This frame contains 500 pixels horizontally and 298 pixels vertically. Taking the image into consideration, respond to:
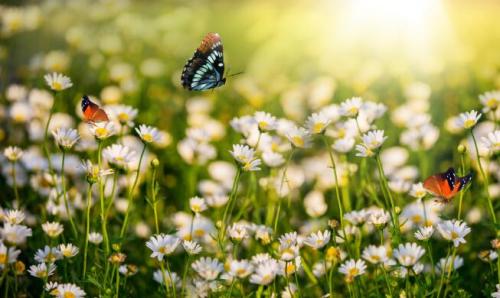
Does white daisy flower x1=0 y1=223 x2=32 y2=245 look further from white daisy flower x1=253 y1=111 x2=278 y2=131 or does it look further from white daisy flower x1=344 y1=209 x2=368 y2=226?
white daisy flower x1=344 y1=209 x2=368 y2=226

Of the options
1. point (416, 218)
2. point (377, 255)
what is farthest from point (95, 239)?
point (416, 218)

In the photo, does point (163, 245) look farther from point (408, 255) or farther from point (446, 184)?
point (446, 184)

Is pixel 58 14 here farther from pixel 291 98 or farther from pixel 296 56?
pixel 291 98

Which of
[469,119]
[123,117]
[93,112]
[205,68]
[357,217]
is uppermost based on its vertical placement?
[205,68]

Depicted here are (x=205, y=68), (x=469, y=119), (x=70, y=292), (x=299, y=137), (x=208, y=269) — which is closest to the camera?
(x=70, y=292)

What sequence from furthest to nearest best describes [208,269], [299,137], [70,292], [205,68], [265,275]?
[205,68], [299,137], [208,269], [70,292], [265,275]

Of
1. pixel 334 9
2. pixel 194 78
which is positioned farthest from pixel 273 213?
pixel 334 9
